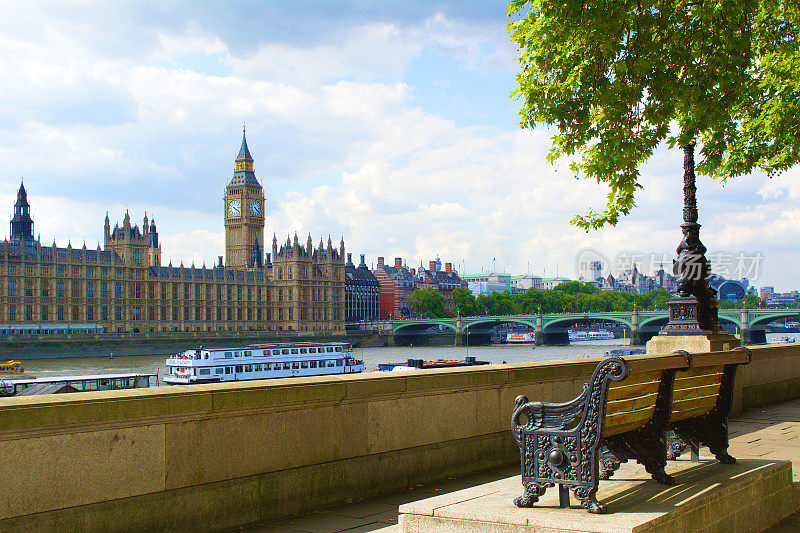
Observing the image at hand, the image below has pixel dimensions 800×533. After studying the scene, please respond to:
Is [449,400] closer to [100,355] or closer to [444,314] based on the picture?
[100,355]

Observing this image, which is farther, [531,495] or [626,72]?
[626,72]

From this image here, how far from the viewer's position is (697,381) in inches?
208

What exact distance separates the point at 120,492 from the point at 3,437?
0.77 m

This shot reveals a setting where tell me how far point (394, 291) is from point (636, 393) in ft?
505

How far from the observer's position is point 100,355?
80.4 metres

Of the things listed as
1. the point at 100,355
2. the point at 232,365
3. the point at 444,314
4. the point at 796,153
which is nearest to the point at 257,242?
the point at 444,314

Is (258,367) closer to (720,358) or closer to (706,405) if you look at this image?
(706,405)

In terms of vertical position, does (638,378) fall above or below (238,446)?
above

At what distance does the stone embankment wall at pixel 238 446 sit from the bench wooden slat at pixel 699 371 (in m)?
2.07

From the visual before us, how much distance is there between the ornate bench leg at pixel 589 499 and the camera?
393cm

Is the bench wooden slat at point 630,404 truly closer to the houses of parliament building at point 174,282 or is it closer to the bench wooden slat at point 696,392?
the bench wooden slat at point 696,392

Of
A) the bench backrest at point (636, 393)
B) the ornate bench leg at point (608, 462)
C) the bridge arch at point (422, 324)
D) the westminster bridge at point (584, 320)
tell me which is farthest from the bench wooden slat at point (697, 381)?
the bridge arch at point (422, 324)

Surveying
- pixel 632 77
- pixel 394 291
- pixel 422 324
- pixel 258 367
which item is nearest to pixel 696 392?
pixel 632 77

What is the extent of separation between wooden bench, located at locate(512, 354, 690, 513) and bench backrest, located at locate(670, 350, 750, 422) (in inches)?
16.0
